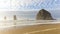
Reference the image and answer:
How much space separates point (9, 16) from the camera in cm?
365

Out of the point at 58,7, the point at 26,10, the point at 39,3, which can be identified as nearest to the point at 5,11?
the point at 26,10

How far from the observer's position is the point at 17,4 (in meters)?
4.03

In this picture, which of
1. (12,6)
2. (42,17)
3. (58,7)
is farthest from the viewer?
(58,7)

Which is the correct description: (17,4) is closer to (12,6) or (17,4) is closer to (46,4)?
(12,6)

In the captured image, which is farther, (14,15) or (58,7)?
(58,7)

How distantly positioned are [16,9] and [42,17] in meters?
0.96

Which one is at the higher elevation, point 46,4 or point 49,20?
point 46,4

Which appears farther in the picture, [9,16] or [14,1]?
[14,1]

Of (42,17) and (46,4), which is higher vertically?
(46,4)

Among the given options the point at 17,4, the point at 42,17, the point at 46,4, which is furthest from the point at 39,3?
the point at 42,17

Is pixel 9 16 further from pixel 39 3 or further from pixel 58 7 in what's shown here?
pixel 58 7

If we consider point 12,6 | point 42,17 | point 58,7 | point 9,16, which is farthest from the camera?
point 58,7

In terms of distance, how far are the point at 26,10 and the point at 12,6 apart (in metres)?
0.47

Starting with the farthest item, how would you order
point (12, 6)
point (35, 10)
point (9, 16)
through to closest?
1. point (35, 10)
2. point (12, 6)
3. point (9, 16)
